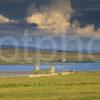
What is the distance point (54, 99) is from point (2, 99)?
629 cm

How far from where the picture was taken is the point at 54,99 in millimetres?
52500

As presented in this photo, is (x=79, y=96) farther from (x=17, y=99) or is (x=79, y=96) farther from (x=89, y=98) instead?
(x=17, y=99)

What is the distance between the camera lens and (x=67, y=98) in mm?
52969

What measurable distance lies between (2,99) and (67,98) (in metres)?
7.66

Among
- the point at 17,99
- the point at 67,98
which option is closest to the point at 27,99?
the point at 17,99

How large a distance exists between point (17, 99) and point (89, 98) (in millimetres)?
8307

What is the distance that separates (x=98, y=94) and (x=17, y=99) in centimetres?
1055

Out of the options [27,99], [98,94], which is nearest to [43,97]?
[27,99]

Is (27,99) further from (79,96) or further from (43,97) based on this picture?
(79,96)

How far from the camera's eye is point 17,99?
5341cm

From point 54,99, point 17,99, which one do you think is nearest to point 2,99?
point 17,99

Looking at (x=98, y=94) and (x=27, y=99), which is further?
(x=98, y=94)

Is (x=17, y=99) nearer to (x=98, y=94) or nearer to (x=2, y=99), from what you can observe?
(x=2, y=99)

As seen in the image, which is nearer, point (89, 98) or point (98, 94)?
point (89, 98)
